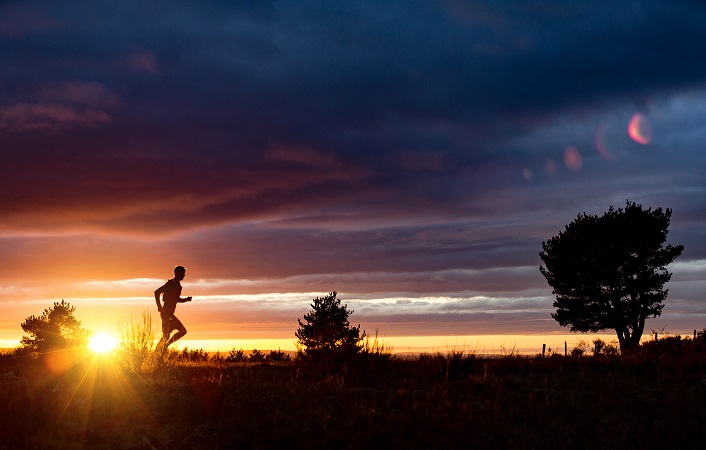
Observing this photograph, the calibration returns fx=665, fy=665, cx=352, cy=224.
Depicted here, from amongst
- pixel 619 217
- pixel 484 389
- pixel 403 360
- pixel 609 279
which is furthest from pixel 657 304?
pixel 484 389

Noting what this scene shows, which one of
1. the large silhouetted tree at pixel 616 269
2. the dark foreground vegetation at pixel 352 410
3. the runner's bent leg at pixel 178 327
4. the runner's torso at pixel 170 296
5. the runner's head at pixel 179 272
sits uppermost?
the large silhouetted tree at pixel 616 269

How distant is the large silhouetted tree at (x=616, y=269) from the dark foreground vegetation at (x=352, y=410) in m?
28.4

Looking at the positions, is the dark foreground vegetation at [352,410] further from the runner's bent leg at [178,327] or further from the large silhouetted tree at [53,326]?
the large silhouetted tree at [53,326]

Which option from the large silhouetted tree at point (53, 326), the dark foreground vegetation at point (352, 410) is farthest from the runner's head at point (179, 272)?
the large silhouetted tree at point (53, 326)

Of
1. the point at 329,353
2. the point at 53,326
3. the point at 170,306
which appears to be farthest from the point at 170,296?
the point at 53,326

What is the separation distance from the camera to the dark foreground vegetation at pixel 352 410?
7.87 meters

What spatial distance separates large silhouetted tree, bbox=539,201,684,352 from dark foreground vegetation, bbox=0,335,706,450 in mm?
28357

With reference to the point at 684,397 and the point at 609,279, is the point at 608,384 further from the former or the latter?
the point at 609,279

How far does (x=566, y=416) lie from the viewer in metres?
9.09

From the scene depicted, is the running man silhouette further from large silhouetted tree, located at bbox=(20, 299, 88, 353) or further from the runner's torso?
large silhouetted tree, located at bbox=(20, 299, 88, 353)

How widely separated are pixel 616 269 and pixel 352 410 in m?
34.3

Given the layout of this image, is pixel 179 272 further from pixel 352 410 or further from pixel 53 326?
pixel 53 326

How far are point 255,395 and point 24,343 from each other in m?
33.8

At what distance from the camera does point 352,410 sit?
29.2ft
